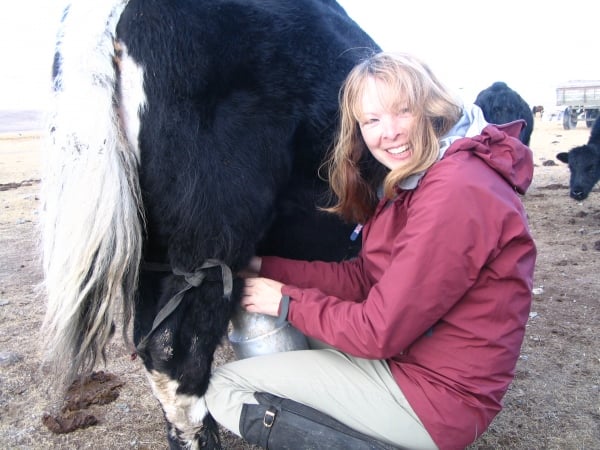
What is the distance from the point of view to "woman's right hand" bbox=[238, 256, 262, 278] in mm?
1960

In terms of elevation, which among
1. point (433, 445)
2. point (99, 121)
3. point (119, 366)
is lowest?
point (119, 366)

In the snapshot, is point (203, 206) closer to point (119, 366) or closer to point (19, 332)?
point (119, 366)

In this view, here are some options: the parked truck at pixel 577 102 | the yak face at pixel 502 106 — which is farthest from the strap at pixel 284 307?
the parked truck at pixel 577 102

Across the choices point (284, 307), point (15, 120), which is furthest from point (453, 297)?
point (15, 120)

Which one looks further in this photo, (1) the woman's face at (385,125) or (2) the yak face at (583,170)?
(2) the yak face at (583,170)

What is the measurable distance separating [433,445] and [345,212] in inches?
33.3

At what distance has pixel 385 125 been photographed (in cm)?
171

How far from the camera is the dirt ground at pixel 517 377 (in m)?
2.41

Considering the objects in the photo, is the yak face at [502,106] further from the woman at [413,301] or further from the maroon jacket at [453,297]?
the maroon jacket at [453,297]

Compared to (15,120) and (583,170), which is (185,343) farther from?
(15,120)

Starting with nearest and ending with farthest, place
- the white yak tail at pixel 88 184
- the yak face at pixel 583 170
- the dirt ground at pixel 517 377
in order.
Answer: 1. the white yak tail at pixel 88 184
2. the dirt ground at pixel 517 377
3. the yak face at pixel 583 170

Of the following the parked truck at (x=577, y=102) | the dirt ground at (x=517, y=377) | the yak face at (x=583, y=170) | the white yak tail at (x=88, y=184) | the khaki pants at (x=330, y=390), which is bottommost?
the parked truck at (x=577, y=102)

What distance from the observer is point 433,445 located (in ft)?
5.36

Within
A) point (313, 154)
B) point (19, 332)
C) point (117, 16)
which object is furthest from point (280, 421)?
point (19, 332)
